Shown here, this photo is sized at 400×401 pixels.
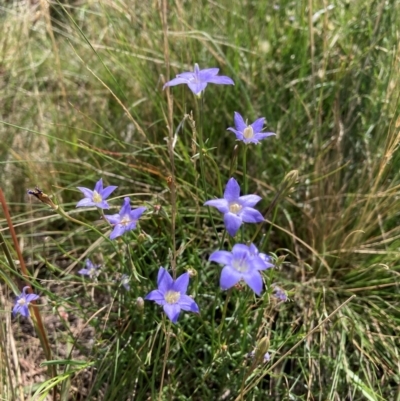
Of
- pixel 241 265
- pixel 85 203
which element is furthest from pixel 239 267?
pixel 85 203

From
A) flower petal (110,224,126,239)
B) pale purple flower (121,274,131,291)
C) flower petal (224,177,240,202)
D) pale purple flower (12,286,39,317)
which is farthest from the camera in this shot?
pale purple flower (121,274,131,291)

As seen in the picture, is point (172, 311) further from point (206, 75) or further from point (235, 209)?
point (206, 75)

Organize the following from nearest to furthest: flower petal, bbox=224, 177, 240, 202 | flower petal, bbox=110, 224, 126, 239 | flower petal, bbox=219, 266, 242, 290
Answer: flower petal, bbox=219, 266, 242, 290 → flower petal, bbox=224, 177, 240, 202 → flower petal, bbox=110, 224, 126, 239

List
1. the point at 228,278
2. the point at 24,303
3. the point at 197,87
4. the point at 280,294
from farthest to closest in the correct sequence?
the point at 280,294 < the point at 24,303 < the point at 197,87 < the point at 228,278

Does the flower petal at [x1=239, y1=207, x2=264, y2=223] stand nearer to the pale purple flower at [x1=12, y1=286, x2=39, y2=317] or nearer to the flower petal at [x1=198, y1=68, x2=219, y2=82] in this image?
the flower petal at [x1=198, y1=68, x2=219, y2=82]

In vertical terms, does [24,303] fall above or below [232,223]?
below

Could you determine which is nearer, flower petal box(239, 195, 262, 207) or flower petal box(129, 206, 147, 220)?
flower petal box(239, 195, 262, 207)

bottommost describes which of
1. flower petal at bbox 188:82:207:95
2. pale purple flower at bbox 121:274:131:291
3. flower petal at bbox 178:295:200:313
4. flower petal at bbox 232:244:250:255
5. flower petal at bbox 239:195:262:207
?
pale purple flower at bbox 121:274:131:291

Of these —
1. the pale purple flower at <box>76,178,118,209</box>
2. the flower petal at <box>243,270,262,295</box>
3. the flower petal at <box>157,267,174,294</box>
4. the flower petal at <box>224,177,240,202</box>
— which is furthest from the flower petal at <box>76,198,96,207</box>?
the flower petal at <box>243,270,262,295</box>

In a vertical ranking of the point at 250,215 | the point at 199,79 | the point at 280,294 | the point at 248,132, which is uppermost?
the point at 199,79
